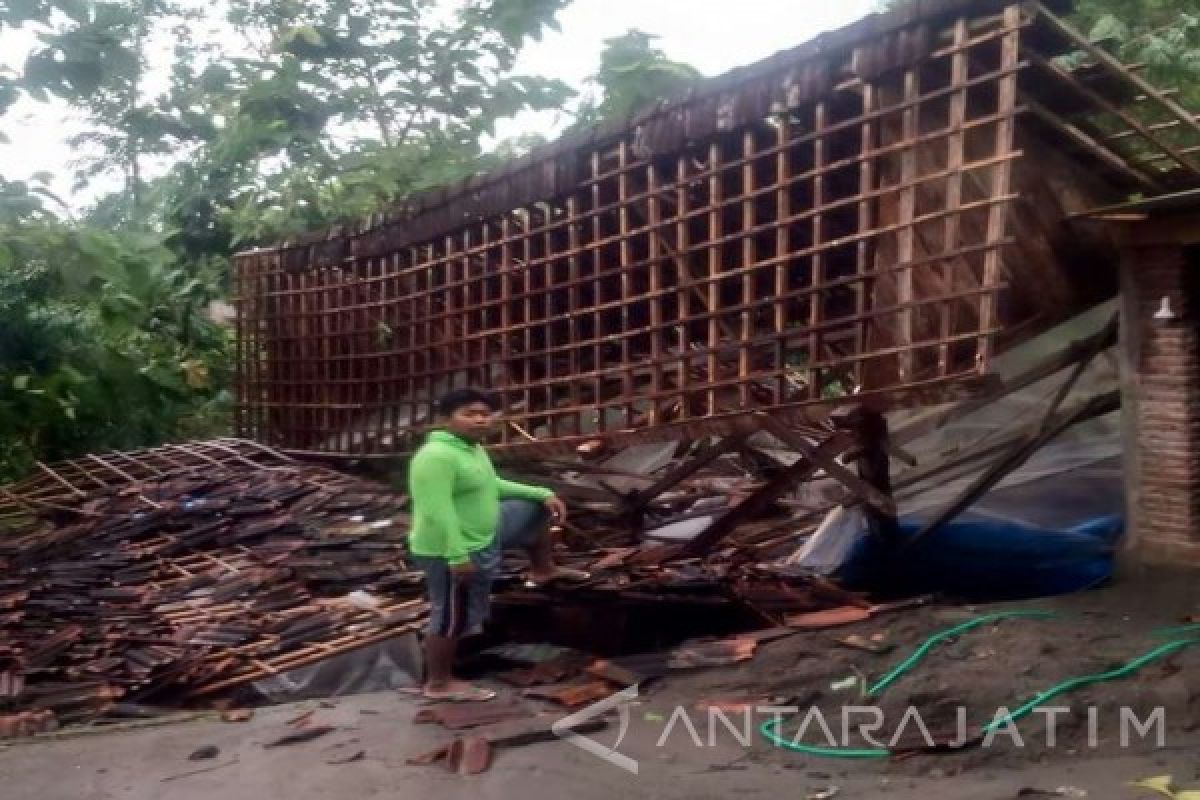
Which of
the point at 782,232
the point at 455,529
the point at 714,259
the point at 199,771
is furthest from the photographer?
the point at 714,259

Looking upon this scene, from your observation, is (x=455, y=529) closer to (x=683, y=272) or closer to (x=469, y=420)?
(x=469, y=420)

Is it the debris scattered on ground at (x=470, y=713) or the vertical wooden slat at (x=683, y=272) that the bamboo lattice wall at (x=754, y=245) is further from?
the debris scattered on ground at (x=470, y=713)

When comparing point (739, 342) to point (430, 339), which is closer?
point (739, 342)

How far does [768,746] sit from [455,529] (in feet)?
5.92

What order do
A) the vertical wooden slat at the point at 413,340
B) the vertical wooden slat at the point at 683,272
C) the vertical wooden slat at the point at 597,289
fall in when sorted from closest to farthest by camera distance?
the vertical wooden slat at the point at 683,272 < the vertical wooden slat at the point at 597,289 < the vertical wooden slat at the point at 413,340

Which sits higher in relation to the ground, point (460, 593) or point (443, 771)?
point (460, 593)

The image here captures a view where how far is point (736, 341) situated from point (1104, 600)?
242cm

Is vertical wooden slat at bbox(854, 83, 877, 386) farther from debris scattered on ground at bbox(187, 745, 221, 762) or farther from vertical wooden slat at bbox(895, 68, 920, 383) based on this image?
debris scattered on ground at bbox(187, 745, 221, 762)

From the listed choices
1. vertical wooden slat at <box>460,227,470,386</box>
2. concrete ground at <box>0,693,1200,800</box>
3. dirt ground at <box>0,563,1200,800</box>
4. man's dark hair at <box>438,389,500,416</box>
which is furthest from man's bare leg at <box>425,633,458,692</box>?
vertical wooden slat at <box>460,227,470,386</box>

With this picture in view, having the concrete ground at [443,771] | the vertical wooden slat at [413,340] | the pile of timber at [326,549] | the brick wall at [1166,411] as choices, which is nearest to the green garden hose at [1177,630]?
the brick wall at [1166,411]

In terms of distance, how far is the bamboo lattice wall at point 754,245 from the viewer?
5.91 m

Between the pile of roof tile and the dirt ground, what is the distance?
55 cm

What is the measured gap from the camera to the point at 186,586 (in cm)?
819

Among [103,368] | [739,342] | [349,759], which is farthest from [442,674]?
[103,368]
